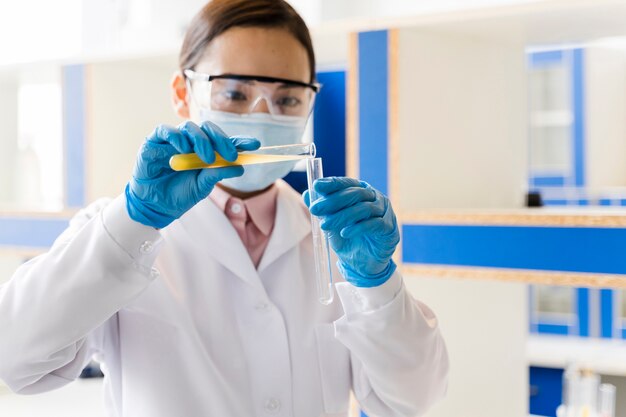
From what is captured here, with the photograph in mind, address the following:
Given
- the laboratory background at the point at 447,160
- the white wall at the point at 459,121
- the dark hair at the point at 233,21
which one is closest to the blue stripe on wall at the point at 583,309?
the laboratory background at the point at 447,160

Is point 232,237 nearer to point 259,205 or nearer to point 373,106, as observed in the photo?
point 259,205

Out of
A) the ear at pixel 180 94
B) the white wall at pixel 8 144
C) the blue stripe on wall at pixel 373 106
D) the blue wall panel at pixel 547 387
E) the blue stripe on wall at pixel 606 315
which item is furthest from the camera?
the blue stripe on wall at pixel 606 315

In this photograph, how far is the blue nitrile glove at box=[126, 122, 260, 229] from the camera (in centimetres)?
108

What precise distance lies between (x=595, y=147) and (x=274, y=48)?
4.38 metres

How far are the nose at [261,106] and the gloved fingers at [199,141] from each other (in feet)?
1.05

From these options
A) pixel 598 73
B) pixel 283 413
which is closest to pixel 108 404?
pixel 283 413

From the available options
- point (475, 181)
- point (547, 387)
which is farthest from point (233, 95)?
point (547, 387)

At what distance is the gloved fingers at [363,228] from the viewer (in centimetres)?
117

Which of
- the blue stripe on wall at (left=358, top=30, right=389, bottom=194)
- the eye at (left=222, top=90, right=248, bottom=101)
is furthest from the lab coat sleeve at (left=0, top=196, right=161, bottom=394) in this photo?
the blue stripe on wall at (left=358, top=30, right=389, bottom=194)

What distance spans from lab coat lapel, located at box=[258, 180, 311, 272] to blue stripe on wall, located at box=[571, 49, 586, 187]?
164 inches

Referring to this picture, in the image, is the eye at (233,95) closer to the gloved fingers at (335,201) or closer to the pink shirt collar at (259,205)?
the pink shirt collar at (259,205)

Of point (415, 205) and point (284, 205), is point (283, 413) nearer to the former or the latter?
point (284, 205)

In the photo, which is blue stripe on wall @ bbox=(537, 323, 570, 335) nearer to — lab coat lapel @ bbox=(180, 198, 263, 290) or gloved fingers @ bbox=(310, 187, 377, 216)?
lab coat lapel @ bbox=(180, 198, 263, 290)

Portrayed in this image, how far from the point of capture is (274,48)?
4.61 ft
